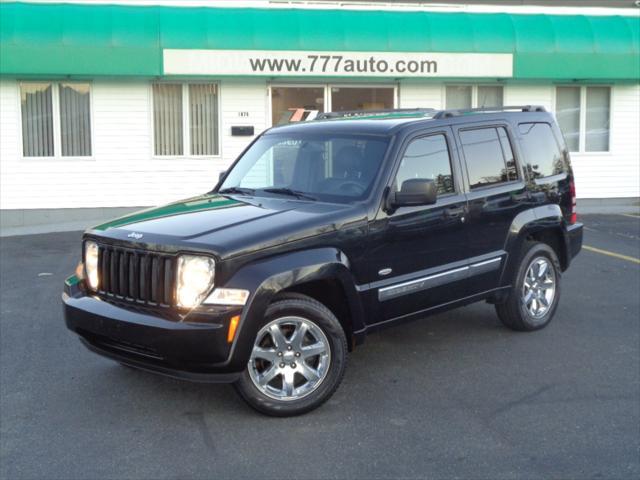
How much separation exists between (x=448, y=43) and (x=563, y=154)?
31.0 feet

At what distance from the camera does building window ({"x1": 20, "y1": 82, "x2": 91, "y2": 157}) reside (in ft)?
52.4

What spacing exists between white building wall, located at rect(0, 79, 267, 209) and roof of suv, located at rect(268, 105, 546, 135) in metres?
9.75

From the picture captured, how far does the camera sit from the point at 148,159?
53.9 feet

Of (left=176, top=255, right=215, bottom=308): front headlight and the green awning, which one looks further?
the green awning

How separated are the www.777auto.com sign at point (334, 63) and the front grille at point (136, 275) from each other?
10743 mm

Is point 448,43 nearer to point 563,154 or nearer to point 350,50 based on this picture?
point 350,50

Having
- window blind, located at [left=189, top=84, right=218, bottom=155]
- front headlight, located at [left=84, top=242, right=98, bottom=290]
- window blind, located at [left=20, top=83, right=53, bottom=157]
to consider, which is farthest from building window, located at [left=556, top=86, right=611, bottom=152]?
front headlight, located at [left=84, top=242, right=98, bottom=290]

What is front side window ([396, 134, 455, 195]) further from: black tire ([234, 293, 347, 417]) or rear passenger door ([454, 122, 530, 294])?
black tire ([234, 293, 347, 417])

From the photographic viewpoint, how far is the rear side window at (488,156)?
6402 mm

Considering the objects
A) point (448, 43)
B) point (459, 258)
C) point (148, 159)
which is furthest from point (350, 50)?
point (459, 258)

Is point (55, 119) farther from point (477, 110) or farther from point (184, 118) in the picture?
point (477, 110)

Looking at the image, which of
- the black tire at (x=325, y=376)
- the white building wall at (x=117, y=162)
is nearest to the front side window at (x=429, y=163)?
the black tire at (x=325, y=376)

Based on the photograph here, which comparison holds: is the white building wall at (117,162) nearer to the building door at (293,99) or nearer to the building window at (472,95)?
the building door at (293,99)

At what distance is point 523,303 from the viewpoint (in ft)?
22.7
